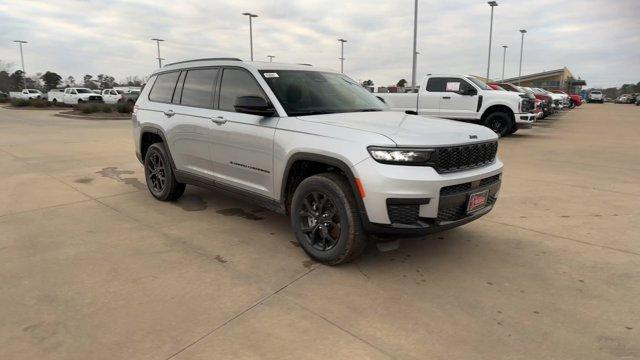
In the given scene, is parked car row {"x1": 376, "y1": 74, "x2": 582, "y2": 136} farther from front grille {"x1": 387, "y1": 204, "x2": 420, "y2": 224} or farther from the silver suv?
front grille {"x1": 387, "y1": 204, "x2": 420, "y2": 224}

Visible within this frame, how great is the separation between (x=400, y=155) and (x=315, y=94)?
1529 millimetres

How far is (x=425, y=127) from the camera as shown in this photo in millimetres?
3877

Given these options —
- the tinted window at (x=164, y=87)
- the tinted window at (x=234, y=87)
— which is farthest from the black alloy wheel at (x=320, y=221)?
the tinted window at (x=164, y=87)

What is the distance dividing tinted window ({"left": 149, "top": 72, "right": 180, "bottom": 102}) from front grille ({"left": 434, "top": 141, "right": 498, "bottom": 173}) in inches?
146

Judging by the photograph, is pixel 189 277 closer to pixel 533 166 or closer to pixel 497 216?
pixel 497 216

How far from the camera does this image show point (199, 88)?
17.2ft

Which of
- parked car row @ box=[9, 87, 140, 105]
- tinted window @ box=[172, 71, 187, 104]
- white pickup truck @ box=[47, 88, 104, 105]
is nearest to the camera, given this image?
tinted window @ box=[172, 71, 187, 104]

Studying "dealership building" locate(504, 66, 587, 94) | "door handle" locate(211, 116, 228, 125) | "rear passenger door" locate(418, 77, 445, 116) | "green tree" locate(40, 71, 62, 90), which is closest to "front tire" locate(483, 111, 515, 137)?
"rear passenger door" locate(418, 77, 445, 116)

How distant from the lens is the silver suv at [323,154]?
11.2ft

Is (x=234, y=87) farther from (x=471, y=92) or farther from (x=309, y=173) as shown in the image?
(x=471, y=92)

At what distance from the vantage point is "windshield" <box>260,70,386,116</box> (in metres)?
4.34

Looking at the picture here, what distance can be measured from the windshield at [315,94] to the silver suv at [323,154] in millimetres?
16

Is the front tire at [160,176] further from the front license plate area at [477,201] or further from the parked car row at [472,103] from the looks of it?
the parked car row at [472,103]

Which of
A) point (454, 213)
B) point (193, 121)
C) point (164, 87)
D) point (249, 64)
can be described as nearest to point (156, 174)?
point (164, 87)
